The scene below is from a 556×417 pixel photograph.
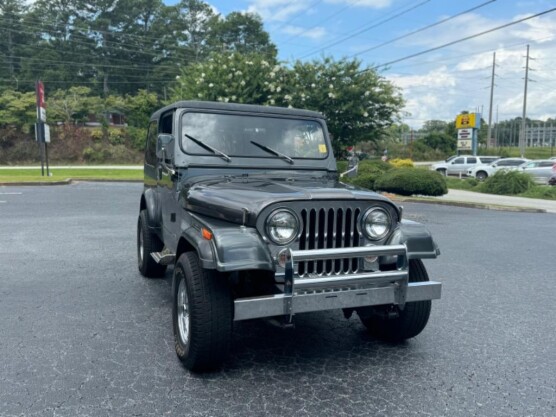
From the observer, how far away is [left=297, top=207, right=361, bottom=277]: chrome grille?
328 centimetres

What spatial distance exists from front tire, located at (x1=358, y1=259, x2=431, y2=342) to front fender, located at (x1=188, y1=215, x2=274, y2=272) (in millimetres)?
1124

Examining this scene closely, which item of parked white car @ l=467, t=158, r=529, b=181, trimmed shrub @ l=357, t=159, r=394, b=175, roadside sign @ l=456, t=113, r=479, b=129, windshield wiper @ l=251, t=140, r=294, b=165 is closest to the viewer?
windshield wiper @ l=251, t=140, r=294, b=165

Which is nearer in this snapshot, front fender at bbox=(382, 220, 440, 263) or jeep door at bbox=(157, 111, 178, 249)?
front fender at bbox=(382, 220, 440, 263)

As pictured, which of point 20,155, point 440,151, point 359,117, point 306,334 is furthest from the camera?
point 440,151

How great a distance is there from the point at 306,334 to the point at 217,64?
22002 millimetres

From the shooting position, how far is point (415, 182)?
16.7m

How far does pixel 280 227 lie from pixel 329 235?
365 mm

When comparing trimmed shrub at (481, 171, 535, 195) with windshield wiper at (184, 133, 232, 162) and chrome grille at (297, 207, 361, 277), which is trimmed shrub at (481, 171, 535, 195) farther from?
chrome grille at (297, 207, 361, 277)

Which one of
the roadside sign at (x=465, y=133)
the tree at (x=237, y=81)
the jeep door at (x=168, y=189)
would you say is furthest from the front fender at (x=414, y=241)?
the roadside sign at (x=465, y=133)

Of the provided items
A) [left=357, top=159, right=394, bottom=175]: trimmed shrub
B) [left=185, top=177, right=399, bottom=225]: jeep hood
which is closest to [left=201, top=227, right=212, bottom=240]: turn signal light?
[left=185, top=177, right=399, bottom=225]: jeep hood

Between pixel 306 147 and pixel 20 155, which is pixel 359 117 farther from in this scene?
pixel 20 155

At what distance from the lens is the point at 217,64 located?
24422 mm

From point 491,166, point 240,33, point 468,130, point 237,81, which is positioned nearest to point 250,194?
point 237,81

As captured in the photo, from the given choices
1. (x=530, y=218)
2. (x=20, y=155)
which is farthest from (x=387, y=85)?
(x=20, y=155)
